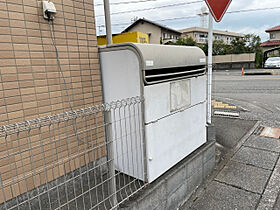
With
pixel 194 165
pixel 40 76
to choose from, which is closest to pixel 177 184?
pixel 194 165

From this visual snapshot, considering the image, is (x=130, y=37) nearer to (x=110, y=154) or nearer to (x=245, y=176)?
(x=110, y=154)

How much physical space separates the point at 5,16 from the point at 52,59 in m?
0.56

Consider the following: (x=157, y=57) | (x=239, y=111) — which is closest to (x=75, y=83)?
(x=157, y=57)

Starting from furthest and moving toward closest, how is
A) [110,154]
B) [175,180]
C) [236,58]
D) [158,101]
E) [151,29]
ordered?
[151,29] < [236,58] < [175,180] < [158,101] < [110,154]

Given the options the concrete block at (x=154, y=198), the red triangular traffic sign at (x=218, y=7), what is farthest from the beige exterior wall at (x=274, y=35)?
the concrete block at (x=154, y=198)

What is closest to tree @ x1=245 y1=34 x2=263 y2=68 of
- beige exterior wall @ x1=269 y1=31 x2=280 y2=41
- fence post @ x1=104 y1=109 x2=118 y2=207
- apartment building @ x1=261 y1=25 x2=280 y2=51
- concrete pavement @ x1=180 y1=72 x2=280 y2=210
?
apartment building @ x1=261 y1=25 x2=280 y2=51

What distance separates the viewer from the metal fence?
208 centimetres

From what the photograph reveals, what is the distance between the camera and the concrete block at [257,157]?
12.3 ft

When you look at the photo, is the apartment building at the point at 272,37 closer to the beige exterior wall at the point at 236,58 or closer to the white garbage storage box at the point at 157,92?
the beige exterior wall at the point at 236,58

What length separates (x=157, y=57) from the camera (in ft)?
8.07

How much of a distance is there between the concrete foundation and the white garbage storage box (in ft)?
0.36

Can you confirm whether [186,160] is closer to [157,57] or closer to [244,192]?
[244,192]

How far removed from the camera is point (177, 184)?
2.84 m

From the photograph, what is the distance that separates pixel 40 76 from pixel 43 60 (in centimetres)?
17
